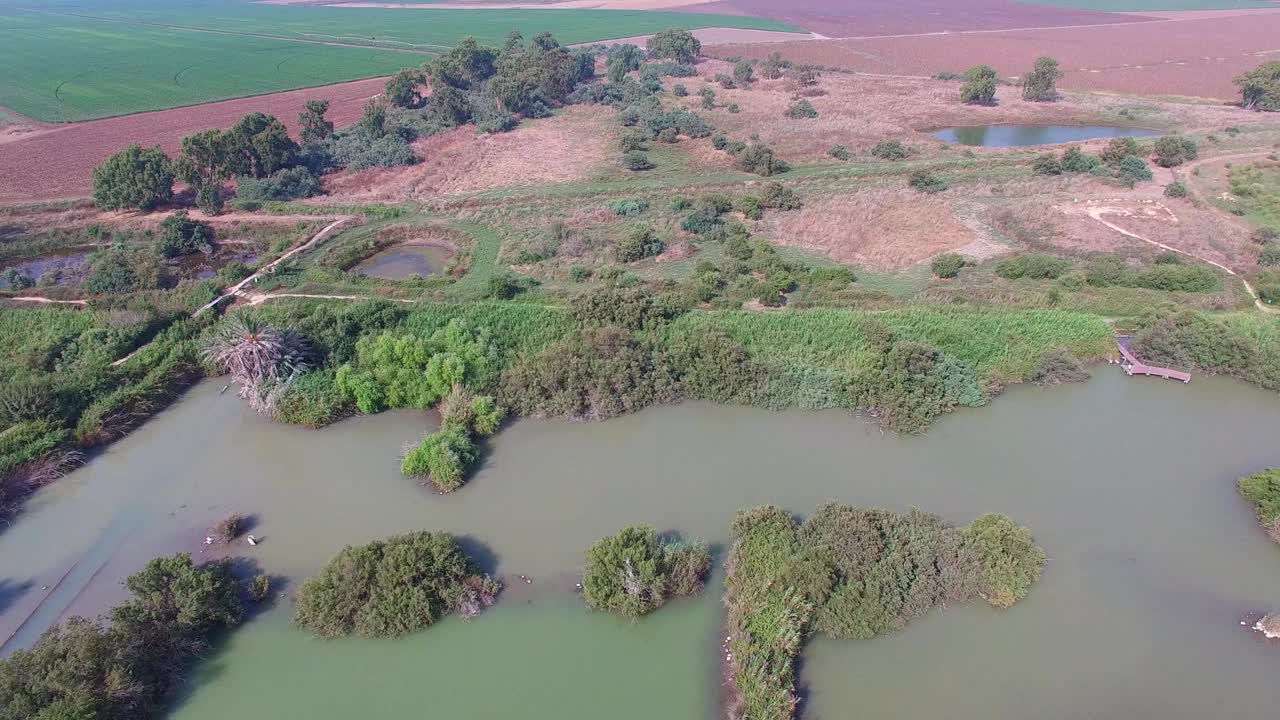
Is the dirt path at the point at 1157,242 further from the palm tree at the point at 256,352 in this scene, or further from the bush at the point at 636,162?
the palm tree at the point at 256,352

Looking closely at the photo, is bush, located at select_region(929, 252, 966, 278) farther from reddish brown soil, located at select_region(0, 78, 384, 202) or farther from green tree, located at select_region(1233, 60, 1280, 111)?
reddish brown soil, located at select_region(0, 78, 384, 202)

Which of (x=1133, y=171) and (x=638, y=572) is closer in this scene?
(x=638, y=572)

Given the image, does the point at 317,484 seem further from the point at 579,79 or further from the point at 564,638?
the point at 579,79

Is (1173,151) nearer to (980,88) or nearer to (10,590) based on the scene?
(980,88)

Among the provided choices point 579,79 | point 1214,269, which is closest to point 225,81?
point 579,79

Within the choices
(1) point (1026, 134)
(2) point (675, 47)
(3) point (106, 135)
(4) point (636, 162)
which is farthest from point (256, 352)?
(2) point (675, 47)

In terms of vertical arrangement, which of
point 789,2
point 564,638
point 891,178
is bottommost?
point 564,638

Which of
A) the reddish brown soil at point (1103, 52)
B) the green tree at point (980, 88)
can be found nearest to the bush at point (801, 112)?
the green tree at point (980, 88)
